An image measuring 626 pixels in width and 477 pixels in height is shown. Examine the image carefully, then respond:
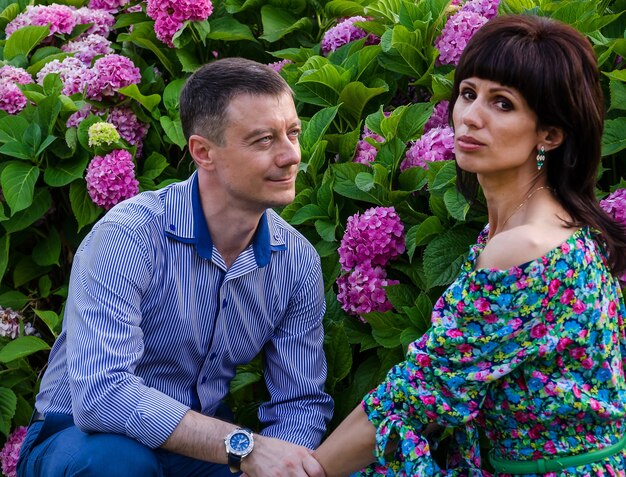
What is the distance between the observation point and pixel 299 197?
3379mm

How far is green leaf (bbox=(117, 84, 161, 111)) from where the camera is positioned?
3862 mm

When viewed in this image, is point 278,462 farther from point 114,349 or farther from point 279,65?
point 279,65

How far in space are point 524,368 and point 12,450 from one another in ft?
7.03

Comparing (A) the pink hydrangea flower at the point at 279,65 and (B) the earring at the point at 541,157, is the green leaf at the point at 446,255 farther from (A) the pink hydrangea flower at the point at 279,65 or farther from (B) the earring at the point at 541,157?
(A) the pink hydrangea flower at the point at 279,65

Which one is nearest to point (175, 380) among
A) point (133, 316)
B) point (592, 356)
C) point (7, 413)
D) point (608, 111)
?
point (133, 316)

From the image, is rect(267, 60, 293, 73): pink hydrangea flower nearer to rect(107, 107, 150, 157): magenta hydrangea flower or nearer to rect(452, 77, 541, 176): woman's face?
rect(107, 107, 150, 157): magenta hydrangea flower

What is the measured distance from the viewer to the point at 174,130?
3871 millimetres

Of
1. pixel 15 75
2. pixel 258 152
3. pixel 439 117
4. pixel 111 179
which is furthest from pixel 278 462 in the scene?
pixel 15 75

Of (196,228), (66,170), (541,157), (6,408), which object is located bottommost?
(6,408)

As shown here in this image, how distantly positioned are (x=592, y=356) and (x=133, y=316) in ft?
4.02

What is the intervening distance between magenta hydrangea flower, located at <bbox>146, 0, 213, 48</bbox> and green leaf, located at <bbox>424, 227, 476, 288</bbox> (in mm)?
1552

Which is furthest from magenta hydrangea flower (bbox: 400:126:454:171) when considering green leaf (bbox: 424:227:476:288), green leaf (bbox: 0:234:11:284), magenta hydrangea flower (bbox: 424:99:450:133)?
green leaf (bbox: 0:234:11:284)

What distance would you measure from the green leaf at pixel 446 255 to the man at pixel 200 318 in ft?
1.18

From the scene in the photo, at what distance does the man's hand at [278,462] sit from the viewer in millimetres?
2723
